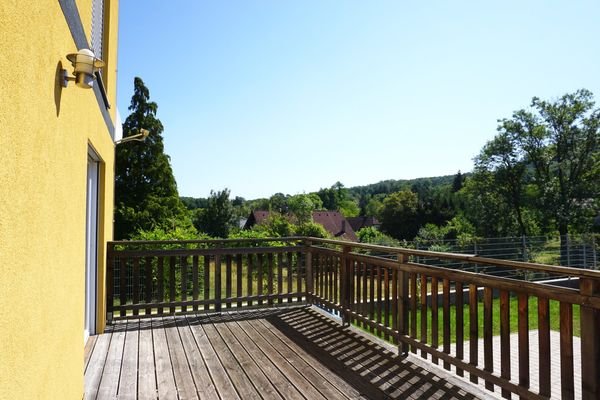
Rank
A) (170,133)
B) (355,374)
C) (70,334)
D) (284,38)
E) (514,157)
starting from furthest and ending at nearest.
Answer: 1. (514,157)
2. (170,133)
3. (284,38)
4. (355,374)
5. (70,334)

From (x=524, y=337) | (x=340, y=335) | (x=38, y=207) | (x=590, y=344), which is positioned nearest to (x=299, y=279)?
(x=340, y=335)

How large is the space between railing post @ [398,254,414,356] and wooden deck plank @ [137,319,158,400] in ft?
6.76

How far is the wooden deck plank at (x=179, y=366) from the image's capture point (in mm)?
2873

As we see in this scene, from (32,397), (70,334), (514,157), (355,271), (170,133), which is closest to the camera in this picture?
(32,397)

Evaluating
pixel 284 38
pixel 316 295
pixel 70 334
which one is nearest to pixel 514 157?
pixel 284 38

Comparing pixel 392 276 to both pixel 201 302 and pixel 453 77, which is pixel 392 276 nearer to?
pixel 201 302

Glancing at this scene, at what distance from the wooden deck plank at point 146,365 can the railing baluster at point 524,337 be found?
2401 millimetres

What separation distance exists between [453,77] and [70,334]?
503 inches

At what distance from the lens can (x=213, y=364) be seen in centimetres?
344

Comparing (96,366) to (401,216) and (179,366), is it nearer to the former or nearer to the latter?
(179,366)

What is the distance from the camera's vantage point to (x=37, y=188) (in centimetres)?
153

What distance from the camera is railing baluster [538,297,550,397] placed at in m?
2.36

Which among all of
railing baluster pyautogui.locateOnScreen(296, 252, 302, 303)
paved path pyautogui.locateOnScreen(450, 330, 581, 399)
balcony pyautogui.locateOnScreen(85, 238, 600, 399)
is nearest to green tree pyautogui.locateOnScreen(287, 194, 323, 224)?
railing baluster pyautogui.locateOnScreen(296, 252, 302, 303)

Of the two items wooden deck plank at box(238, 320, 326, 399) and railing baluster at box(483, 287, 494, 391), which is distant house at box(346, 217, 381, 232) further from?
railing baluster at box(483, 287, 494, 391)
